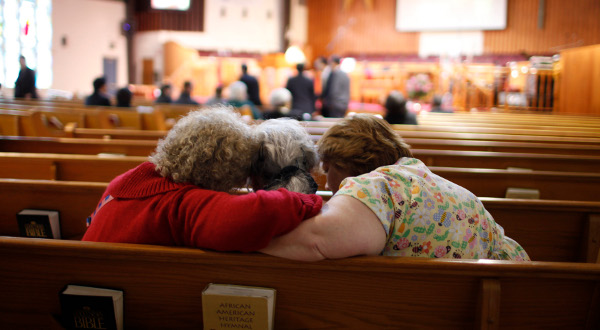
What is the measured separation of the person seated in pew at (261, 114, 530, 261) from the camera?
115 centimetres

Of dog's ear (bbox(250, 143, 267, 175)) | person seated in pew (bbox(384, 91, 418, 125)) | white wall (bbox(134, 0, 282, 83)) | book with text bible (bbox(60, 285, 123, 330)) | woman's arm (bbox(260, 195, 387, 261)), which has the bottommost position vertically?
book with text bible (bbox(60, 285, 123, 330))

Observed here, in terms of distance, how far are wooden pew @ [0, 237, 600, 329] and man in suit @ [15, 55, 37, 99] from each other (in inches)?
353

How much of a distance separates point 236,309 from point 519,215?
1178 mm

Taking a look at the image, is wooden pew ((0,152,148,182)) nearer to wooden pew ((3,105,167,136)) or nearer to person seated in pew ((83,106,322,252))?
person seated in pew ((83,106,322,252))

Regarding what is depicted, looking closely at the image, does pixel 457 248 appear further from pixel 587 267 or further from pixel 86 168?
pixel 86 168

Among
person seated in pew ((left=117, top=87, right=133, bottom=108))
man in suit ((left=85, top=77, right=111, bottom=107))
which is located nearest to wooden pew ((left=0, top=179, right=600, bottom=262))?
person seated in pew ((left=117, top=87, right=133, bottom=108))

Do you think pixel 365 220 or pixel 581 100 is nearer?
pixel 365 220

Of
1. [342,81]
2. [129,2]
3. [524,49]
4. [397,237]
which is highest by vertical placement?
[129,2]

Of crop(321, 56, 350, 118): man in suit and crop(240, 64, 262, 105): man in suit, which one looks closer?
crop(321, 56, 350, 118): man in suit

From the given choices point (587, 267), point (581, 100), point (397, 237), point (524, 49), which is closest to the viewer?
point (587, 267)

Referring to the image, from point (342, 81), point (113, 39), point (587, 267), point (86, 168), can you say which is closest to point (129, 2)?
point (113, 39)

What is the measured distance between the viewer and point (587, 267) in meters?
1.14

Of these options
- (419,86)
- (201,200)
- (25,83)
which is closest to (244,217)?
(201,200)

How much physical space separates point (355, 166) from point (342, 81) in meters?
6.08
